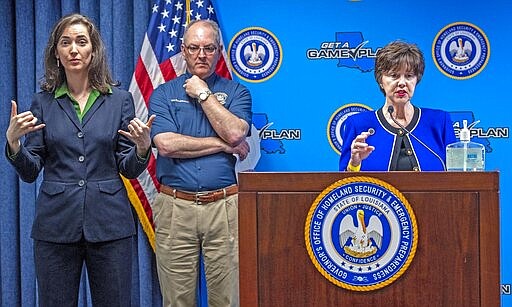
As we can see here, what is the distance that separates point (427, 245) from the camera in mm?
1617

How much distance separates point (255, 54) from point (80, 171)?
174cm

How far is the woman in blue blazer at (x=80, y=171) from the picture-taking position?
2406 mm

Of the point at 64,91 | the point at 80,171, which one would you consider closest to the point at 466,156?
the point at 80,171

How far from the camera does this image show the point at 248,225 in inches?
66.1

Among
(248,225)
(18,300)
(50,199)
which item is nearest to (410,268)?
(248,225)

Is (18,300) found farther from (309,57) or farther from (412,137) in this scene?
(412,137)

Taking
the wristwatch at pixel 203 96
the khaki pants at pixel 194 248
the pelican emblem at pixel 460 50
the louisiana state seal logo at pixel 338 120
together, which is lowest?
the khaki pants at pixel 194 248

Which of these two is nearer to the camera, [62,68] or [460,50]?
[62,68]

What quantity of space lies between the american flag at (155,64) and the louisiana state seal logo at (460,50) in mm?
1231

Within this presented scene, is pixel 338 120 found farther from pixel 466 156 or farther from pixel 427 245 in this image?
pixel 427 245

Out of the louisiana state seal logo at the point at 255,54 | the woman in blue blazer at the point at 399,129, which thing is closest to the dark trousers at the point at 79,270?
the woman in blue blazer at the point at 399,129

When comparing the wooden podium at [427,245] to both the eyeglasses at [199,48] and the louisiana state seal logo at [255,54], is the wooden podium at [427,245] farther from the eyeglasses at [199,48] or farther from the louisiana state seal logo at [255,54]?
the louisiana state seal logo at [255,54]

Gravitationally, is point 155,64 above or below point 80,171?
above

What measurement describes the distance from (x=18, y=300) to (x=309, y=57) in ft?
7.46
